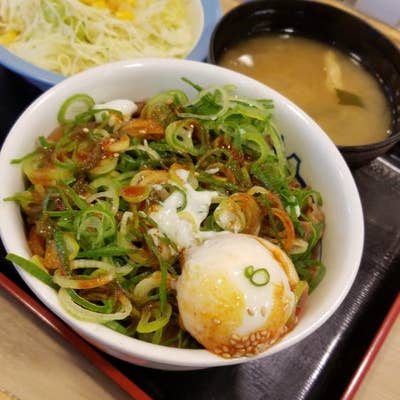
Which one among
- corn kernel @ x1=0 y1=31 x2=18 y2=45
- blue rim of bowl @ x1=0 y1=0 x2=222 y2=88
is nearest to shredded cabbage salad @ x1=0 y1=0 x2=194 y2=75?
corn kernel @ x1=0 y1=31 x2=18 y2=45

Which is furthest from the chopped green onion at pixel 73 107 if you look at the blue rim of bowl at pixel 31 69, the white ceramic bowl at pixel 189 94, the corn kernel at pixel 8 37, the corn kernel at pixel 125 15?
the corn kernel at pixel 125 15

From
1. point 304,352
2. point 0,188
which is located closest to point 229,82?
point 0,188

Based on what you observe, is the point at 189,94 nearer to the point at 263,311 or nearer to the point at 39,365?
the point at 263,311

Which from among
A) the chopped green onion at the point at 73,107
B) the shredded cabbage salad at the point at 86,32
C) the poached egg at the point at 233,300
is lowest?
the shredded cabbage salad at the point at 86,32

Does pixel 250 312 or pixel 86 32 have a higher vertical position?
pixel 250 312

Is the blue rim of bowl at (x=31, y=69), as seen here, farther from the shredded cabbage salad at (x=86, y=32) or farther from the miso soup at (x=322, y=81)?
the miso soup at (x=322, y=81)

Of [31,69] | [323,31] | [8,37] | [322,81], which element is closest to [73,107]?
[31,69]

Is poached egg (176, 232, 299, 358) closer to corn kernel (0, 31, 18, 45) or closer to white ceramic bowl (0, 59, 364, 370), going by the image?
white ceramic bowl (0, 59, 364, 370)
